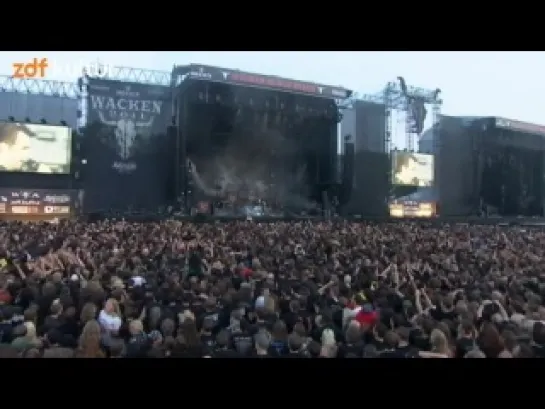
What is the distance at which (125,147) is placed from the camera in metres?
27.0

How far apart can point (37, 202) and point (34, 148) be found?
2629mm

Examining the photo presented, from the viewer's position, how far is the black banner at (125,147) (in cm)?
2623

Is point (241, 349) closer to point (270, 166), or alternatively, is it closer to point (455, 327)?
point (455, 327)

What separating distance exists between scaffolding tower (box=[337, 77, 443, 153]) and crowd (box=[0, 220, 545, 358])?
25.5m

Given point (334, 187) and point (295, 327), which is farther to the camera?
point (334, 187)

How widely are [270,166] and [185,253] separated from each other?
799 inches

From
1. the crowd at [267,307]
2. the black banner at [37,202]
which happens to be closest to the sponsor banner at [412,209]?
the black banner at [37,202]

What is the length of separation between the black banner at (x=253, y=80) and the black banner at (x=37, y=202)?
864 centimetres

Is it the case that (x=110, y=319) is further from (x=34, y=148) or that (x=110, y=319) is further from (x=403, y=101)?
(x=403, y=101)

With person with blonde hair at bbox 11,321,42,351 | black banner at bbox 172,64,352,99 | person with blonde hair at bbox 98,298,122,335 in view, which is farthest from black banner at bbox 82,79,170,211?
person with blonde hair at bbox 11,321,42,351

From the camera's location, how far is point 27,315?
15.9ft

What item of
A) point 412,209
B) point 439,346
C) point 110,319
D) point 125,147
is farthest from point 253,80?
point 439,346

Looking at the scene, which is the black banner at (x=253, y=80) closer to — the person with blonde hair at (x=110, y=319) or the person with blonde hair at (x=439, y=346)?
the person with blonde hair at (x=110, y=319)
